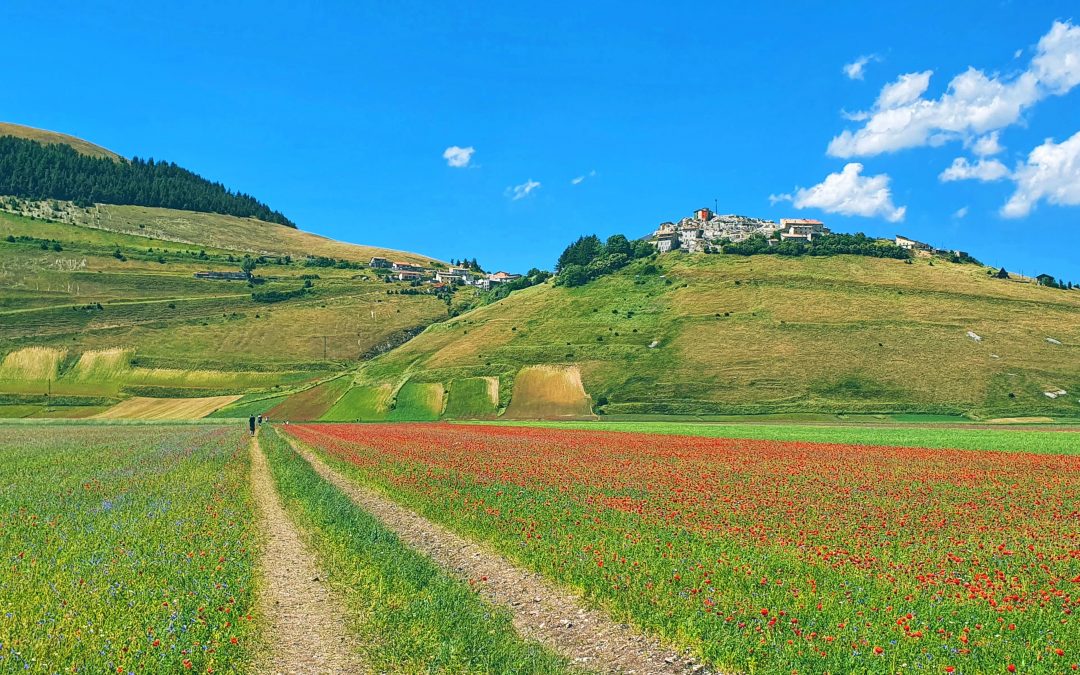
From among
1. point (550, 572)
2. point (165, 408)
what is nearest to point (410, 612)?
point (550, 572)

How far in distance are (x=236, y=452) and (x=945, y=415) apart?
98456mm

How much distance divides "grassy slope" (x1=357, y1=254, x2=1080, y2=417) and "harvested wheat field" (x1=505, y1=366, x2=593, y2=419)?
2.75 metres

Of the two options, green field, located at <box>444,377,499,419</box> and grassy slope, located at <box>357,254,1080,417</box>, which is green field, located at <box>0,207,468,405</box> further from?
green field, located at <box>444,377,499,419</box>

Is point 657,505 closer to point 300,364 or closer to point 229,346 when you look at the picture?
point 300,364

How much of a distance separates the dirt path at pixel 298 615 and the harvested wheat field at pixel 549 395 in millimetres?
90451

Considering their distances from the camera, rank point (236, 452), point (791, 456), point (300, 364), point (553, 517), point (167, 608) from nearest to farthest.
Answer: point (167, 608) → point (553, 517) → point (791, 456) → point (236, 452) → point (300, 364)

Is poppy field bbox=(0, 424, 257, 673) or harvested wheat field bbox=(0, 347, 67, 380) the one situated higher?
harvested wheat field bbox=(0, 347, 67, 380)

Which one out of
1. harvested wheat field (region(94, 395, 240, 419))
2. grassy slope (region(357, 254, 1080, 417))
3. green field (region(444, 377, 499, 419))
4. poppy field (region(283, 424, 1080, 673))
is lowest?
harvested wheat field (region(94, 395, 240, 419))

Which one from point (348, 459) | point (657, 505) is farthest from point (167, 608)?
point (348, 459)

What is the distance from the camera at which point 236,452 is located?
153 feet

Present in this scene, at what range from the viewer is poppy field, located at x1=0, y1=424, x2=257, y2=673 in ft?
35.0

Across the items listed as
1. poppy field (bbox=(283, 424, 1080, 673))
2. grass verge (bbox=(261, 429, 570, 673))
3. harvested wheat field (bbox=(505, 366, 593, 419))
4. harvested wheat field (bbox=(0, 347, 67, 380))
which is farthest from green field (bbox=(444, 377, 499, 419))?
harvested wheat field (bbox=(0, 347, 67, 380))

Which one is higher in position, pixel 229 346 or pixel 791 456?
pixel 229 346

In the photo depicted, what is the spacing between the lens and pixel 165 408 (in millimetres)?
128375
